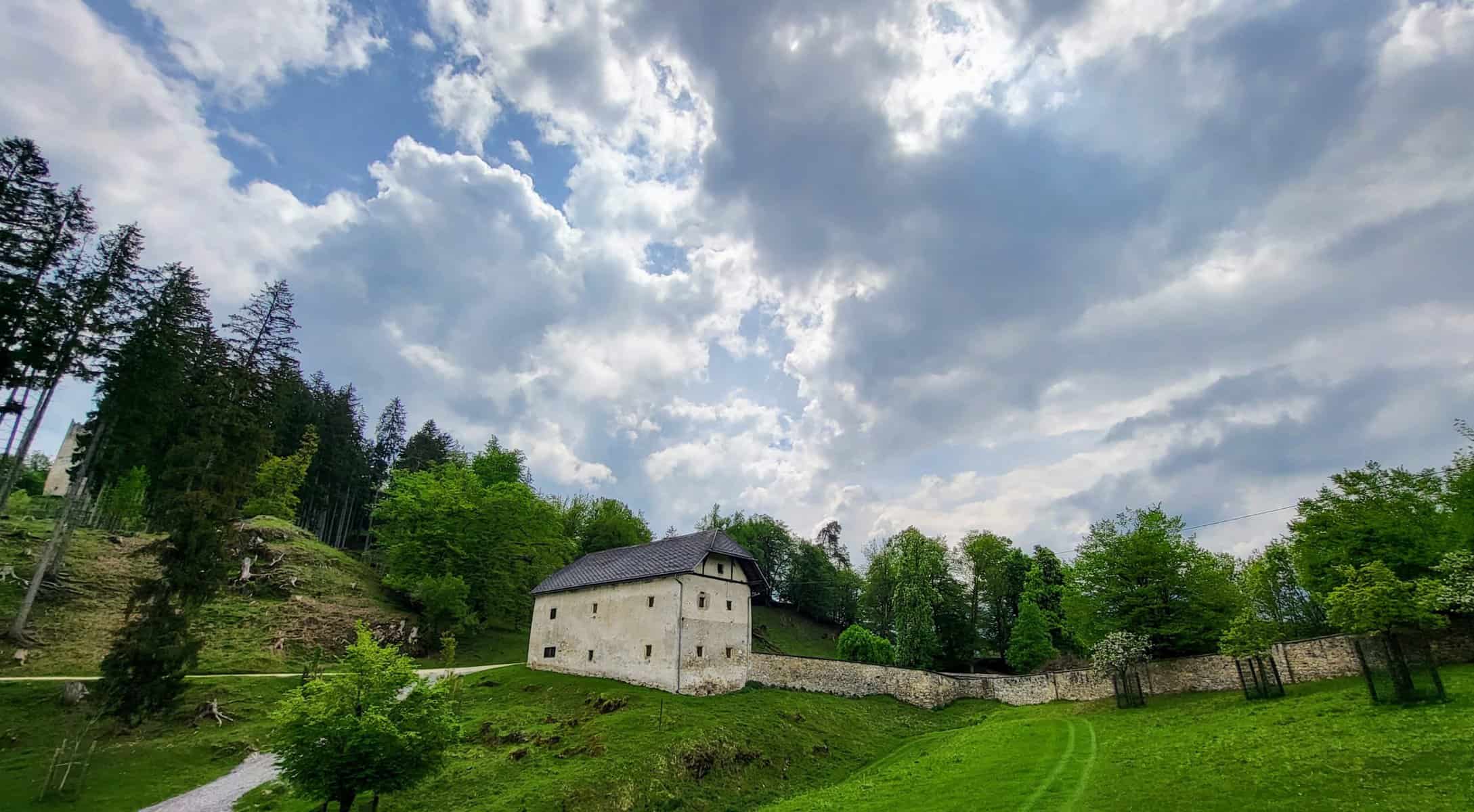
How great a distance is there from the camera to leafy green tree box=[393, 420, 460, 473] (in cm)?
7481

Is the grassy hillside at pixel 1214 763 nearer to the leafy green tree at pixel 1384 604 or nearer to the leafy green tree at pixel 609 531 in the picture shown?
the leafy green tree at pixel 1384 604

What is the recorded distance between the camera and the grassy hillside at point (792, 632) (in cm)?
6594

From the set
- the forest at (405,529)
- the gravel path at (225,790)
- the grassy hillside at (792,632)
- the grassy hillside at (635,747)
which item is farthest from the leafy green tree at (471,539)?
the grassy hillside at (792,632)

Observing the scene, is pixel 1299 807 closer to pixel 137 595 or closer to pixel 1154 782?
pixel 1154 782

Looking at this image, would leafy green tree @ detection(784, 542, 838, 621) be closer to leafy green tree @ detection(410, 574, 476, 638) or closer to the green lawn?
leafy green tree @ detection(410, 574, 476, 638)

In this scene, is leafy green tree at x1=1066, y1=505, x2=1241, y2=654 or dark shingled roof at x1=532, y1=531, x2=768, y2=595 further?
dark shingled roof at x1=532, y1=531, x2=768, y2=595

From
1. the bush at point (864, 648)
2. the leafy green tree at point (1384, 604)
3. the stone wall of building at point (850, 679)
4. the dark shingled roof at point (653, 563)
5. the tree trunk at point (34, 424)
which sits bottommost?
the stone wall of building at point (850, 679)

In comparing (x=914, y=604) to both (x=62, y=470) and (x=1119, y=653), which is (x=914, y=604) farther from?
(x=62, y=470)

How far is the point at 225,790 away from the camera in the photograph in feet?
70.6

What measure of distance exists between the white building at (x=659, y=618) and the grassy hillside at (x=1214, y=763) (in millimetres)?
10789

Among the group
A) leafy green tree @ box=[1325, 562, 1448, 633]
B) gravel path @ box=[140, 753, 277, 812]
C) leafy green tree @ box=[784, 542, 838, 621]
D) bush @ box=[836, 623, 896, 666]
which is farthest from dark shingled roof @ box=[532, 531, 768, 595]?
leafy green tree @ box=[784, 542, 838, 621]

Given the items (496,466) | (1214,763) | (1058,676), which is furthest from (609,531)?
(1214,763)

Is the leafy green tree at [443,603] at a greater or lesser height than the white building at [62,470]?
lesser

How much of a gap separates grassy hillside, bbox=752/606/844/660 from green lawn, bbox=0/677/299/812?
137 feet
